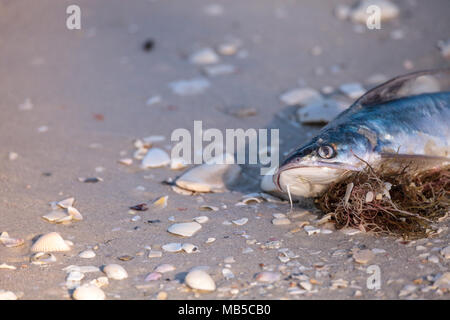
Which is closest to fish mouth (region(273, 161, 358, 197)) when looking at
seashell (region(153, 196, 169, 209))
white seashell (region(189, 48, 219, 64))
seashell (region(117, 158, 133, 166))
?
seashell (region(153, 196, 169, 209))

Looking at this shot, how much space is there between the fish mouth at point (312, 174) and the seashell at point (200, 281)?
77 centimetres

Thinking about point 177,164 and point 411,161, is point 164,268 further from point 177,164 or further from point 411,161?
point 411,161

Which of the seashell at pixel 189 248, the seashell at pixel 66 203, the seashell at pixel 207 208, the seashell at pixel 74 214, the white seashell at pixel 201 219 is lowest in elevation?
the seashell at pixel 189 248

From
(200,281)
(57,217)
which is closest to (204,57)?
(57,217)

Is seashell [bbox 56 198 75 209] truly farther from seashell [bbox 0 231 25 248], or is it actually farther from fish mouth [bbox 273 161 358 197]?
fish mouth [bbox 273 161 358 197]

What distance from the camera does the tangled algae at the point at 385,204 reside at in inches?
121

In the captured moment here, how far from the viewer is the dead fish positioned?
3.12 meters

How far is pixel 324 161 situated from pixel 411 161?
56 centimetres

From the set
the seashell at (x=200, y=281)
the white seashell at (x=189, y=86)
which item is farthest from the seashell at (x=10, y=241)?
the white seashell at (x=189, y=86)

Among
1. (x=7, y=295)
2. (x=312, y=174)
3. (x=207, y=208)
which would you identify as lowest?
(x=7, y=295)

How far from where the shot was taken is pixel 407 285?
8.75 ft

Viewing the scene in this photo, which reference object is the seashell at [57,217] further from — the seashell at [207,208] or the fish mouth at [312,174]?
the fish mouth at [312,174]

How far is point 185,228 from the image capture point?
3.20 meters
